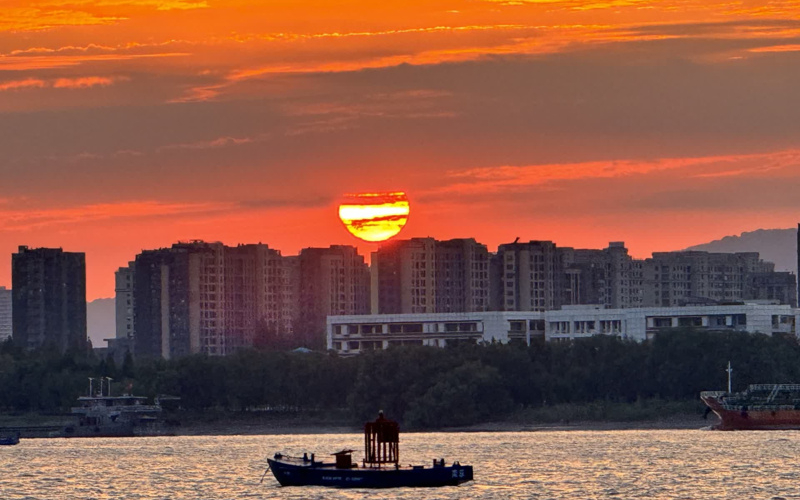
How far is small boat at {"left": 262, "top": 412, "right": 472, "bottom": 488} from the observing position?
9681 centimetres

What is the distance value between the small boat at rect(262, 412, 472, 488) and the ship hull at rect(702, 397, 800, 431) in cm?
8446

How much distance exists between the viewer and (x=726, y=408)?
600ft

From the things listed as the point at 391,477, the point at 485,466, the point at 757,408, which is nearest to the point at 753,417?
the point at 757,408

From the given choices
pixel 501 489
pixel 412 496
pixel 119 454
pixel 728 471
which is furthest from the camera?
pixel 119 454

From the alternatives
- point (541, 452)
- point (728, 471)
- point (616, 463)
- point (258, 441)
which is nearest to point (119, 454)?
point (258, 441)

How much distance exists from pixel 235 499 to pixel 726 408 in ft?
300

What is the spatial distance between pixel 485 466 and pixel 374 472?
98.0 ft

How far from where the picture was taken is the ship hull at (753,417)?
183 m

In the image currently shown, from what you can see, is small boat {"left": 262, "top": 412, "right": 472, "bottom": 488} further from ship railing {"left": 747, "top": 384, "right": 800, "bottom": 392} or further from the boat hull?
ship railing {"left": 747, "top": 384, "right": 800, "bottom": 392}

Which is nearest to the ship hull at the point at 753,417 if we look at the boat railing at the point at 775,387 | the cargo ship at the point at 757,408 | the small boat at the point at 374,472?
the cargo ship at the point at 757,408

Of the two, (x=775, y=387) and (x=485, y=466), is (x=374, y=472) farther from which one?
(x=775, y=387)

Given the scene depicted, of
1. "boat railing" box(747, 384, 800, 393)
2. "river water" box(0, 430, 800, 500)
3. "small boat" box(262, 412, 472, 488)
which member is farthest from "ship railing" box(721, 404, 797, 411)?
"small boat" box(262, 412, 472, 488)

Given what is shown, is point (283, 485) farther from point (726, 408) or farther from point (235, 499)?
point (726, 408)

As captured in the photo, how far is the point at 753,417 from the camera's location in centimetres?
Result: 18525
